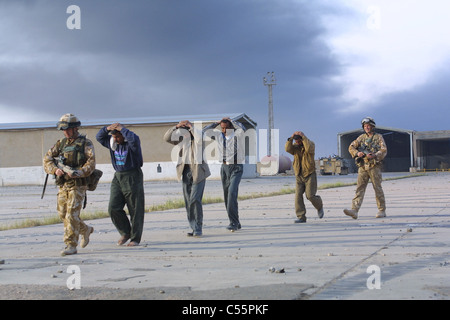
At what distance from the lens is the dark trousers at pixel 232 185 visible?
35.6 feet

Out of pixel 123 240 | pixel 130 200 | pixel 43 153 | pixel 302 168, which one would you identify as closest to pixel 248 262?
pixel 130 200

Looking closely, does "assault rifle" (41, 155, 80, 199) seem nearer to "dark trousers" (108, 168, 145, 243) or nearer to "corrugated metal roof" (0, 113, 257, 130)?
"dark trousers" (108, 168, 145, 243)

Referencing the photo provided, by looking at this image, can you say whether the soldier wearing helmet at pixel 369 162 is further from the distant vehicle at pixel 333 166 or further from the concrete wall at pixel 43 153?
the distant vehicle at pixel 333 166

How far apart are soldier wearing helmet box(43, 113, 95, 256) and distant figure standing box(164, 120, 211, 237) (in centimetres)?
173

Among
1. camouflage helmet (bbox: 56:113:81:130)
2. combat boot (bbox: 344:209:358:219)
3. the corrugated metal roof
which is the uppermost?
the corrugated metal roof

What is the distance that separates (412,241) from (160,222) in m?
5.93

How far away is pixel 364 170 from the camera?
41.5 feet

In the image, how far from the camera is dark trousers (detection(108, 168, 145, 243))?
30.6ft

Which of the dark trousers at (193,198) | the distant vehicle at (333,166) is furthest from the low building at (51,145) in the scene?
the dark trousers at (193,198)

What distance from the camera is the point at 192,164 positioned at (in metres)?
10.2

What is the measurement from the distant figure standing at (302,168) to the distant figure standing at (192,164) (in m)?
2.41

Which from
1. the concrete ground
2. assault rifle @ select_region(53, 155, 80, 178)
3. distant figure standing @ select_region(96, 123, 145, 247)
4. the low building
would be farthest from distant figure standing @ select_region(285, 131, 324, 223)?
the low building

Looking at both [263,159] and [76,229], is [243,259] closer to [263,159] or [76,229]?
[76,229]
